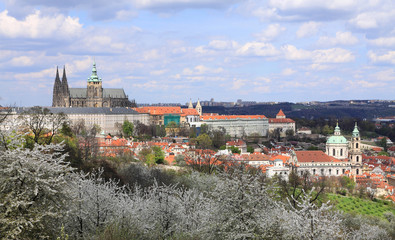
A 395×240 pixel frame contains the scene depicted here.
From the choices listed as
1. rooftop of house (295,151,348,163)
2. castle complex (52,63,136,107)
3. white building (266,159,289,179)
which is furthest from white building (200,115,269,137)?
white building (266,159,289,179)

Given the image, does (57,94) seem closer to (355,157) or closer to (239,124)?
(239,124)

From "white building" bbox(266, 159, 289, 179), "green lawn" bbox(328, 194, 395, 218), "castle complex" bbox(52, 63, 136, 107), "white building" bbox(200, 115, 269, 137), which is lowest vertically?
"green lawn" bbox(328, 194, 395, 218)

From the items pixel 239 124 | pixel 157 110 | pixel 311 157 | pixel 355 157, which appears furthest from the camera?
pixel 239 124

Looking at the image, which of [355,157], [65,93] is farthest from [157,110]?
[355,157]

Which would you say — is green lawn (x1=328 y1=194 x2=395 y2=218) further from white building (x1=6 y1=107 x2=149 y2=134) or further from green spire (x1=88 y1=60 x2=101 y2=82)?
green spire (x1=88 y1=60 x2=101 y2=82)

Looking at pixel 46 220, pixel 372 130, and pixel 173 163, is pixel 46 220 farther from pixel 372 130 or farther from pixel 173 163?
pixel 372 130

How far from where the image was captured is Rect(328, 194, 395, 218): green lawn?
51.1 meters

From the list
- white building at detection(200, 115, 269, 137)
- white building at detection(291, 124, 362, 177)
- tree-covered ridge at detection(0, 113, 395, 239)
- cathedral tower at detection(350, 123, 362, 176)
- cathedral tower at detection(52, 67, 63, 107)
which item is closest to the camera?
tree-covered ridge at detection(0, 113, 395, 239)

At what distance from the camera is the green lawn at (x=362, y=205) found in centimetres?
5106

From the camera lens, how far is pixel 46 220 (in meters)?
12.4

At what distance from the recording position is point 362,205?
54938mm

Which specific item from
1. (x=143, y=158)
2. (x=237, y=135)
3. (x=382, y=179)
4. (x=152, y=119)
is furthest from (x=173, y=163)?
(x=237, y=135)

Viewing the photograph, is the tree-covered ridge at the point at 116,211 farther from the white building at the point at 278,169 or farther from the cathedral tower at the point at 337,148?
the cathedral tower at the point at 337,148

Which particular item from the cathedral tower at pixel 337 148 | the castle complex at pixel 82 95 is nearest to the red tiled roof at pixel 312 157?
the cathedral tower at pixel 337 148
